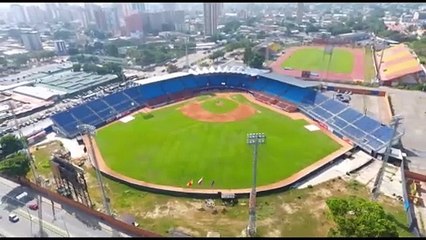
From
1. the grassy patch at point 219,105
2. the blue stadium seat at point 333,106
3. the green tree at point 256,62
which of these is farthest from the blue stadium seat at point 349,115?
the green tree at point 256,62

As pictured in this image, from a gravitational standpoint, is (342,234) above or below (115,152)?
above

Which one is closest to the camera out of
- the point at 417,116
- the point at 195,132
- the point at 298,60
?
the point at 195,132

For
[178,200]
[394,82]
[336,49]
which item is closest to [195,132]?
[178,200]

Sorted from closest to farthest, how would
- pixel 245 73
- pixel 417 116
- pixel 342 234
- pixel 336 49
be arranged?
pixel 342 234
pixel 417 116
pixel 245 73
pixel 336 49

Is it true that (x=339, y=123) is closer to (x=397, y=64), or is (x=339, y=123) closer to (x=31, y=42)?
(x=397, y=64)

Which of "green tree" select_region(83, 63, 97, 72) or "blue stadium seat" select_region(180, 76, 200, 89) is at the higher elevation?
"blue stadium seat" select_region(180, 76, 200, 89)

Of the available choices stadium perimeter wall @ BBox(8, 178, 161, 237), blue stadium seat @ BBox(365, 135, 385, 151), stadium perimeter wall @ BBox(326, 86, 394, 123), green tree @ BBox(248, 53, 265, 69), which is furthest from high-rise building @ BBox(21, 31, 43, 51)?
blue stadium seat @ BBox(365, 135, 385, 151)

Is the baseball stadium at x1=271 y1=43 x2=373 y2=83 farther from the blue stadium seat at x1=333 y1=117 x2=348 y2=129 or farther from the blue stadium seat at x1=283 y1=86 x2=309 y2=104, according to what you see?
the blue stadium seat at x1=333 y1=117 x2=348 y2=129

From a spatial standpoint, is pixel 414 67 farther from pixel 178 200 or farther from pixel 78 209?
pixel 78 209
